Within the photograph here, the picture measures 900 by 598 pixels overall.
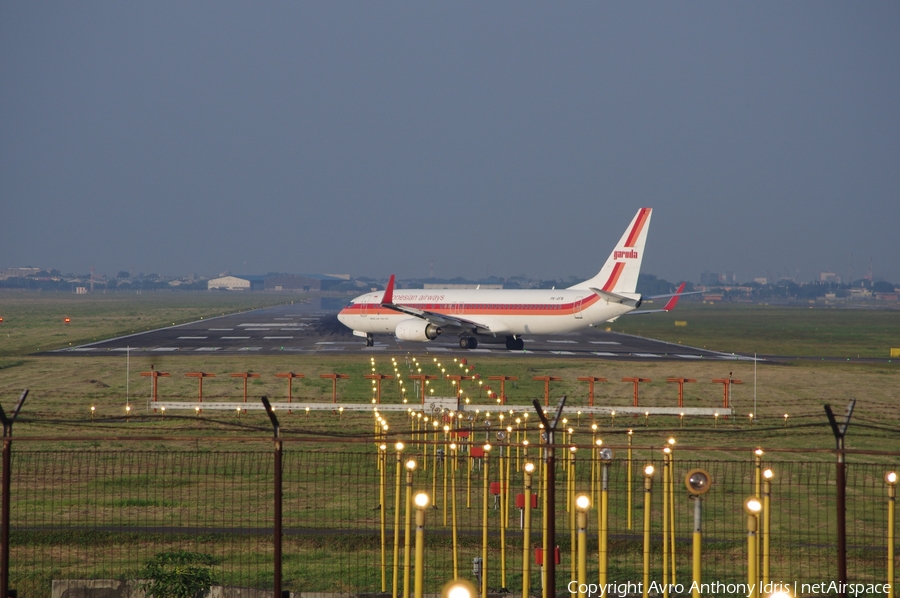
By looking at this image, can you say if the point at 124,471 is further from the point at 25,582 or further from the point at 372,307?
the point at 372,307

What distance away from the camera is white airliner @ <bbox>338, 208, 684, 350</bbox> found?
57.3m

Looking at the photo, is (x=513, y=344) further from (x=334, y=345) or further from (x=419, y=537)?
(x=419, y=537)

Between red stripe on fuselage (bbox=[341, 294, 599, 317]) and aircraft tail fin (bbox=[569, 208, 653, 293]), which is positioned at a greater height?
aircraft tail fin (bbox=[569, 208, 653, 293])

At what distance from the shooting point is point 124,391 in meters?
40.1

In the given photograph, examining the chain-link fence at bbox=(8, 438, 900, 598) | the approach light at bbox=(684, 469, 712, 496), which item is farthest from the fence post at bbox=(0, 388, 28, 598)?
the approach light at bbox=(684, 469, 712, 496)

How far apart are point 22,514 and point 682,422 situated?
801 inches

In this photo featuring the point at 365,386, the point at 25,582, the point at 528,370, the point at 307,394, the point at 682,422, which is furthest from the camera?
the point at 528,370

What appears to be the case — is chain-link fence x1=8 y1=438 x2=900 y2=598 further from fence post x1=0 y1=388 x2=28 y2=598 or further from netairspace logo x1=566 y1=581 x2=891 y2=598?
fence post x1=0 y1=388 x2=28 y2=598

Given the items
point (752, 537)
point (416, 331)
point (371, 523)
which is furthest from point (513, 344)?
point (752, 537)

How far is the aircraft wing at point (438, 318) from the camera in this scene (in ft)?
201

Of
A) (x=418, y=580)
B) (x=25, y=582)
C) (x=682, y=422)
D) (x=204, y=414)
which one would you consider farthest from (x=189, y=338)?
(x=418, y=580)

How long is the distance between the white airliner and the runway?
1320 mm

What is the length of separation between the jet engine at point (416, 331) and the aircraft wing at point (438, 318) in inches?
14.0

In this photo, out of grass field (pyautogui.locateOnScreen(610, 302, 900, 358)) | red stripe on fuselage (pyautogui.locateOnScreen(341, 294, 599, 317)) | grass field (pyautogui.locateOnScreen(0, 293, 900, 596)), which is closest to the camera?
grass field (pyautogui.locateOnScreen(0, 293, 900, 596))
